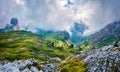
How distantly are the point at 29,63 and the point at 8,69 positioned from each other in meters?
16.4

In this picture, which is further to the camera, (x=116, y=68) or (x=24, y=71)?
(x=24, y=71)

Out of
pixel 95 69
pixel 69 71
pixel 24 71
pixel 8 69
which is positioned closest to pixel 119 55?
pixel 95 69

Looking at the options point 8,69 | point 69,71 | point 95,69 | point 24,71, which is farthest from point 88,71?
point 8,69

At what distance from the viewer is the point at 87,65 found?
580 ft

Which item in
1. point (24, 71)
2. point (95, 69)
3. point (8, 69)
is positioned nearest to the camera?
point (95, 69)

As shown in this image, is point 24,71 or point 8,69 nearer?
point 24,71

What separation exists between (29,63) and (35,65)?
580 cm

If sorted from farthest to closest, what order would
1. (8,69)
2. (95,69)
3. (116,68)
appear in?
(8,69), (95,69), (116,68)

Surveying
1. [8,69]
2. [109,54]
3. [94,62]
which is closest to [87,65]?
[94,62]

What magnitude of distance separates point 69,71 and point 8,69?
4685 cm

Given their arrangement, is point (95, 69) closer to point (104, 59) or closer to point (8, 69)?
point (104, 59)

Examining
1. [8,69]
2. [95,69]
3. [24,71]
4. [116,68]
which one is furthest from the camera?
[8,69]

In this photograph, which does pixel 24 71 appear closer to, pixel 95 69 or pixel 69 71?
pixel 69 71

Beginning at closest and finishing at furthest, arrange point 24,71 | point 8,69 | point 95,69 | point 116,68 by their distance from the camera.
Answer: point 116,68 < point 95,69 < point 24,71 < point 8,69
